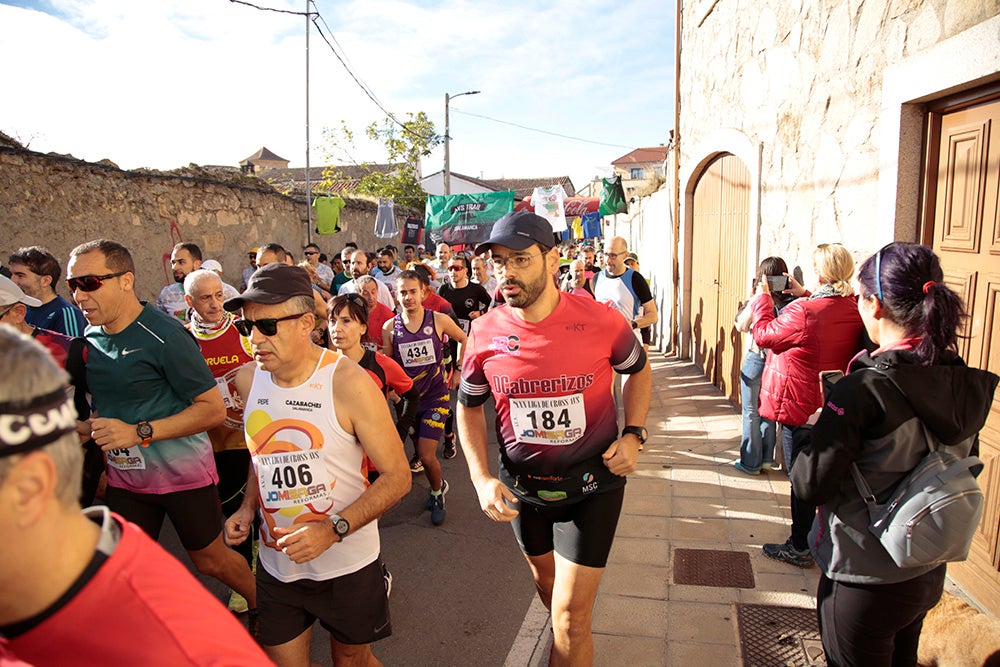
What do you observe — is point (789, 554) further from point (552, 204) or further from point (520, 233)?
point (552, 204)

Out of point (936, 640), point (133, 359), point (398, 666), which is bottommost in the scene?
point (398, 666)

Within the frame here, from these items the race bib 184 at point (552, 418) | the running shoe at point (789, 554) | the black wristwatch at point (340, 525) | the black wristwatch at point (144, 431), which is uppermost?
the race bib 184 at point (552, 418)

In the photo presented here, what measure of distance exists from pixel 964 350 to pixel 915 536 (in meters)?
2.21

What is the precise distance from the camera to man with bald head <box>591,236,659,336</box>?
22.8 feet

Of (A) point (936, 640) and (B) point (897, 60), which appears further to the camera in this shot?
(B) point (897, 60)

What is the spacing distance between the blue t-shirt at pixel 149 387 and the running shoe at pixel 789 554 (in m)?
3.44

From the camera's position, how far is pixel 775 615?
356 centimetres

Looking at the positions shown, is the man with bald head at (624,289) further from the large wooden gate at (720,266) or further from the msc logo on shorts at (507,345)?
the msc logo on shorts at (507,345)

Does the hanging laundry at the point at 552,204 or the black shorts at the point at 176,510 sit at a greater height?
the hanging laundry at the point at 552,204

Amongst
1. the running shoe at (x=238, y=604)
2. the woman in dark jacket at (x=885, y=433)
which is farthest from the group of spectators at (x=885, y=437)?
the running shoe at (x=238, y=604)

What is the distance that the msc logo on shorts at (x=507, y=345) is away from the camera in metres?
2.89

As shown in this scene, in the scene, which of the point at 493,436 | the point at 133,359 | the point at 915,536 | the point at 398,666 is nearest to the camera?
the point at 915,536

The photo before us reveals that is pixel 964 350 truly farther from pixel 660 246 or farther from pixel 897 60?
pixel 660 246

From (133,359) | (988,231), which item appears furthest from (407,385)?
(988,231)
